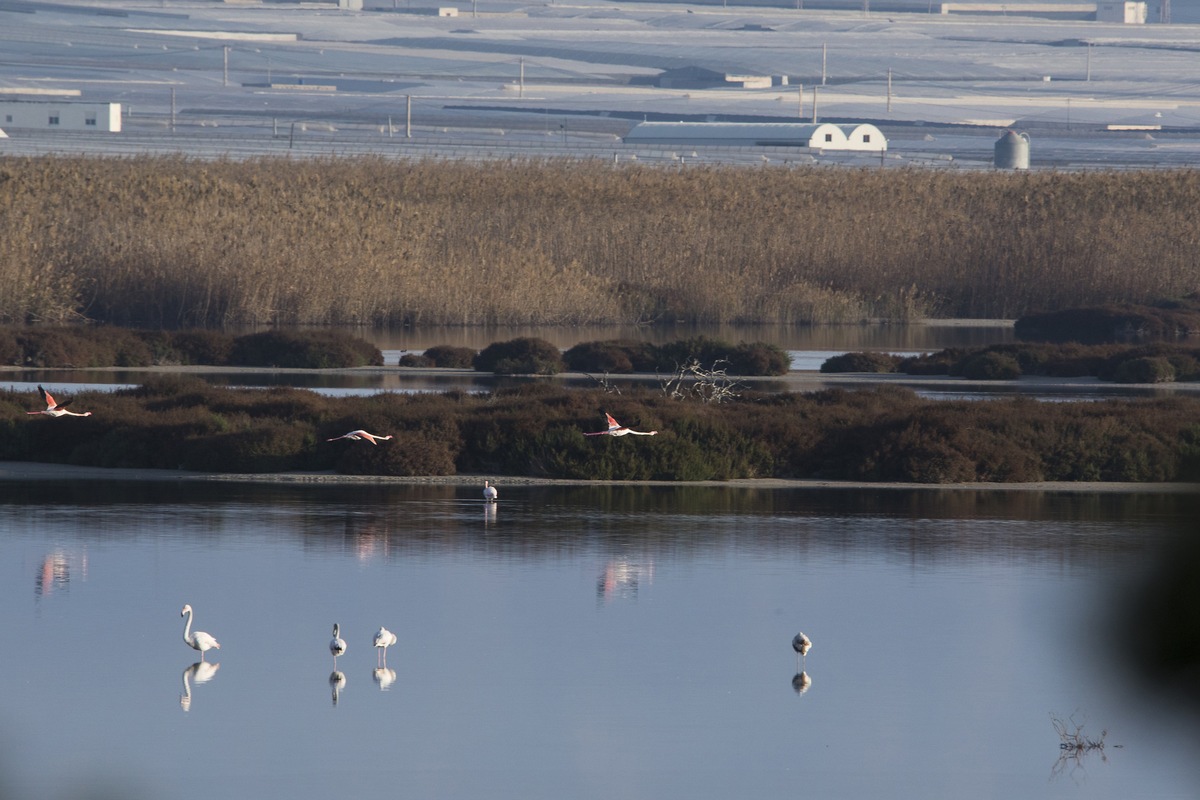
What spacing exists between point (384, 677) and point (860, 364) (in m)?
21.4

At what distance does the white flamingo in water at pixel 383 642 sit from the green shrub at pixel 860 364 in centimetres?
2076

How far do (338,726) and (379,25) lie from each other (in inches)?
6688

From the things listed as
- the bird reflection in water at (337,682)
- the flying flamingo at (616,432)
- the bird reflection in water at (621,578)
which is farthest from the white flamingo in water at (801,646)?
the flying flamingo at (616,432)

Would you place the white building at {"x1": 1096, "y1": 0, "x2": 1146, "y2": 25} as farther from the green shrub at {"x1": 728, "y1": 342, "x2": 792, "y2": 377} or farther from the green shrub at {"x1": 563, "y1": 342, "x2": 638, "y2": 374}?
the green shrub at {"x1": 563, "y1": 342, "x2": 638, "y2": 374}

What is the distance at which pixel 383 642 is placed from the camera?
10.7m

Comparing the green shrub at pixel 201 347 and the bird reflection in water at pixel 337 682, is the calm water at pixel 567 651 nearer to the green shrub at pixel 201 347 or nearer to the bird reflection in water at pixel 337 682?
the bird reflection in water at pixel 337 682

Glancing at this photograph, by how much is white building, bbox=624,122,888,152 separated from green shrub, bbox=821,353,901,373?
63.8m

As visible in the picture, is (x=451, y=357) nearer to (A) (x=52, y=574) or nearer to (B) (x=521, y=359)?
(B) (x=521, y=359)

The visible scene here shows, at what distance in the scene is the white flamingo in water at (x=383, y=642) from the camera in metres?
10.7

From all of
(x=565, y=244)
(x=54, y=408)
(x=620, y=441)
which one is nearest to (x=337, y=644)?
(x=620, y=441)

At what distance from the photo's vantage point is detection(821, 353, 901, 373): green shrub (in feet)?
103

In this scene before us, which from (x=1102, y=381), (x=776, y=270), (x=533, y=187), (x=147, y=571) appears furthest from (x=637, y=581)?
(x=533, y=187)

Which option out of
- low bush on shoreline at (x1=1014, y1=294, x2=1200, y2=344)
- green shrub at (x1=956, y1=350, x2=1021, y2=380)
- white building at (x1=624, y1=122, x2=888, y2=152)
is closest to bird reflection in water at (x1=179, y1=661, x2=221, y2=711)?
green shrub at (x1=956, y1=350, x2=1021, y2=380)

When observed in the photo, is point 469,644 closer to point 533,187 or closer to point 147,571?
point 147,571
